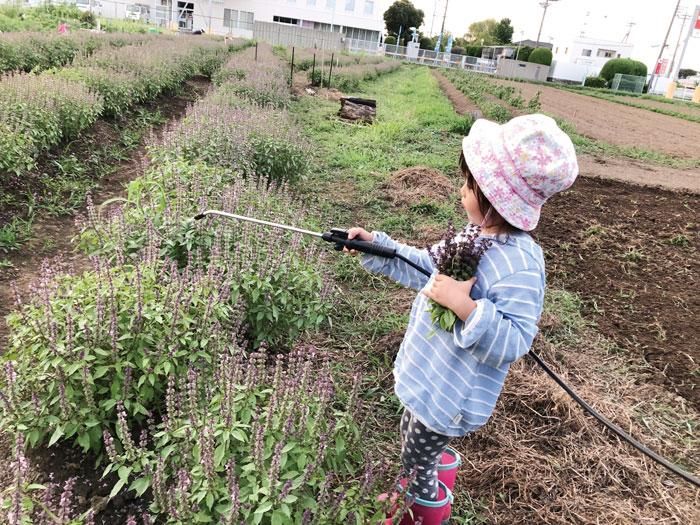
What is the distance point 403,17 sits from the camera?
7750 cm

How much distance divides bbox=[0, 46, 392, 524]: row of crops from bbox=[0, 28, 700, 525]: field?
0.01m

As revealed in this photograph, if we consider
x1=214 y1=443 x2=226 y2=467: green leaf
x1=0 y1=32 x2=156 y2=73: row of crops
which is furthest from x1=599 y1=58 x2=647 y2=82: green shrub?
x1=214 y1=443 x2=226 y2=467: green leaf

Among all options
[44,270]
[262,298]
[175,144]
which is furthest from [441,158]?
[44,270]

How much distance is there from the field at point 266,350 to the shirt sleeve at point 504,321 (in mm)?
557

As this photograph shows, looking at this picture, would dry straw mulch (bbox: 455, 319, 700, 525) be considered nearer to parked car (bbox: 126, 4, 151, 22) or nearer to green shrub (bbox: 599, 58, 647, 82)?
parked car (bbox: 126, 4, 151, 22)

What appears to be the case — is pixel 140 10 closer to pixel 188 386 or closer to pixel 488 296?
pixel 188 386

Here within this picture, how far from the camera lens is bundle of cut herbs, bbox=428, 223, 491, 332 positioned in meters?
1.73

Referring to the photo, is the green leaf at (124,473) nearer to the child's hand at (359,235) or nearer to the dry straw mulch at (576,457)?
the child's hand at (359,235)

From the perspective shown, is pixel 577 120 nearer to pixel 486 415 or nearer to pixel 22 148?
pixel 22 148

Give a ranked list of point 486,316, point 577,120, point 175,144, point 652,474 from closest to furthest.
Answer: point 486,316 → point 652,474 → point 175,144 → point 577,120

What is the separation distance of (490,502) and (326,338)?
5.24 ft

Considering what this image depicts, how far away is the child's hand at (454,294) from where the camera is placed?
1685mm

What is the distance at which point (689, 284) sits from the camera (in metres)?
5.39

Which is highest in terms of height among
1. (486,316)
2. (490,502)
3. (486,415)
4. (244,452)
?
(486,316)
